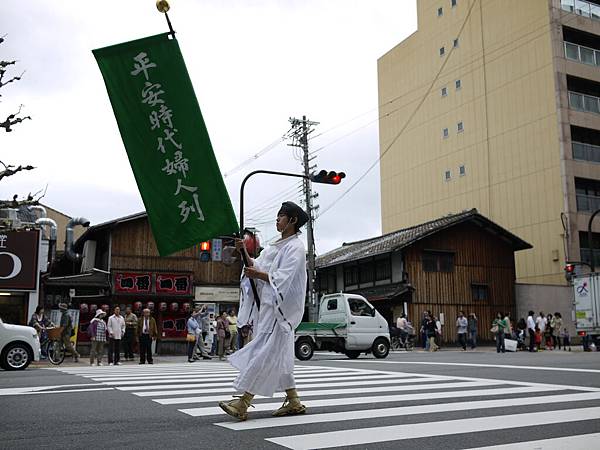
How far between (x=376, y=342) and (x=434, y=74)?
26.5 meters

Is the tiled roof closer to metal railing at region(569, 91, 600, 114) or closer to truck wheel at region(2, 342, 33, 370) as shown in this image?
metal railing at region(569, 91, 600, 114)

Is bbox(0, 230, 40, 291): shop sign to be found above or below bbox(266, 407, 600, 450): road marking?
above

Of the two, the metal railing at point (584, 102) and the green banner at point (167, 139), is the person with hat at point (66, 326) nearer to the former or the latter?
the green banner at point (167, 139)

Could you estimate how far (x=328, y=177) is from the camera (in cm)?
1948

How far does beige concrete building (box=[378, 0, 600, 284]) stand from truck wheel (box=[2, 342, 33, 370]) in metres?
25.8

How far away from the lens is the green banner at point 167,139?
5410 millimetres

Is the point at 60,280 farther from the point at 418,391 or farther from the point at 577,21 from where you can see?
the point at 577,21

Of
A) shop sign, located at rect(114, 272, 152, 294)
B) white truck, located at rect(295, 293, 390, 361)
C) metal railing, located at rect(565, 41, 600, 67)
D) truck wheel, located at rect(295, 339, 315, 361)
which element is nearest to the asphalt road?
truck wheel, located at rect(295, 339, 315, 361)

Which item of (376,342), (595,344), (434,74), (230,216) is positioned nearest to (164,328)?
(376,342)

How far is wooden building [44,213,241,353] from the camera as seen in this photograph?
2497 cm

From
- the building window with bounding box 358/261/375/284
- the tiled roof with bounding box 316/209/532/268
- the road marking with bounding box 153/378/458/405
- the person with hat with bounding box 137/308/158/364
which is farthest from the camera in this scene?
the building window with bounding box 358/261/375/284

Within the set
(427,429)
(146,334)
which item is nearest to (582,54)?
(146,334)

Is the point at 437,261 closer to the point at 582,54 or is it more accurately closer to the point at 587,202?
the point at 587,202

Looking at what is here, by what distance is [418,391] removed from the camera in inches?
299
